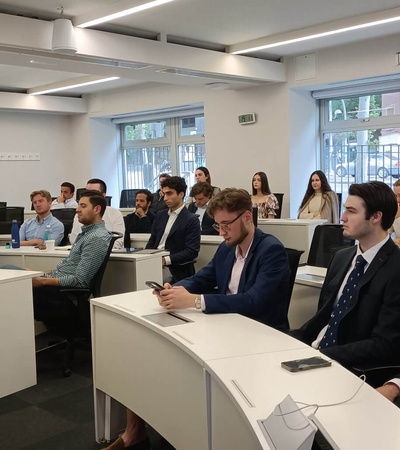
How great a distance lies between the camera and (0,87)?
966 centimetres

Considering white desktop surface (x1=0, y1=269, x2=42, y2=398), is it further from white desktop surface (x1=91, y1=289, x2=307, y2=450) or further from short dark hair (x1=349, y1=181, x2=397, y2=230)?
short dark hair (x1=349, y1=181, x2=397, y2=230)

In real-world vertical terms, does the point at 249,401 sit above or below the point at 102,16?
below

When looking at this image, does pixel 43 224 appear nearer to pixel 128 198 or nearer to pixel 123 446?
pixel 123 446

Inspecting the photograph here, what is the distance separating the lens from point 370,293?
2.09 metres

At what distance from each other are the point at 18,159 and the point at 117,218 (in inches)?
237

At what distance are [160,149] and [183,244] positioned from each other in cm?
612

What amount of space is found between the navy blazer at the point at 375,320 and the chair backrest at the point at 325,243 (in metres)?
1.40

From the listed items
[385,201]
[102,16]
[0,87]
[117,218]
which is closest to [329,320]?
[385,201]

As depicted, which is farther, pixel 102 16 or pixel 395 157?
pixel 395 157

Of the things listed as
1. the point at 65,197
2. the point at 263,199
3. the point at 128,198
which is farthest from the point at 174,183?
the point at 128,198

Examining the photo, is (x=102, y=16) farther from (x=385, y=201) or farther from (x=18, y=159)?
(x=18, y=159)

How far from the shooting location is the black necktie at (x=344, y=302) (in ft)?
7.19

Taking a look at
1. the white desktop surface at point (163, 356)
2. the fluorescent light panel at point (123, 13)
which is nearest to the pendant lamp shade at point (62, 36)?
the fluorescent light panel at point (123, 13)

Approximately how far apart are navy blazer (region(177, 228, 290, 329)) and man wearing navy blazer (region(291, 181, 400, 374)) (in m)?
0.25
